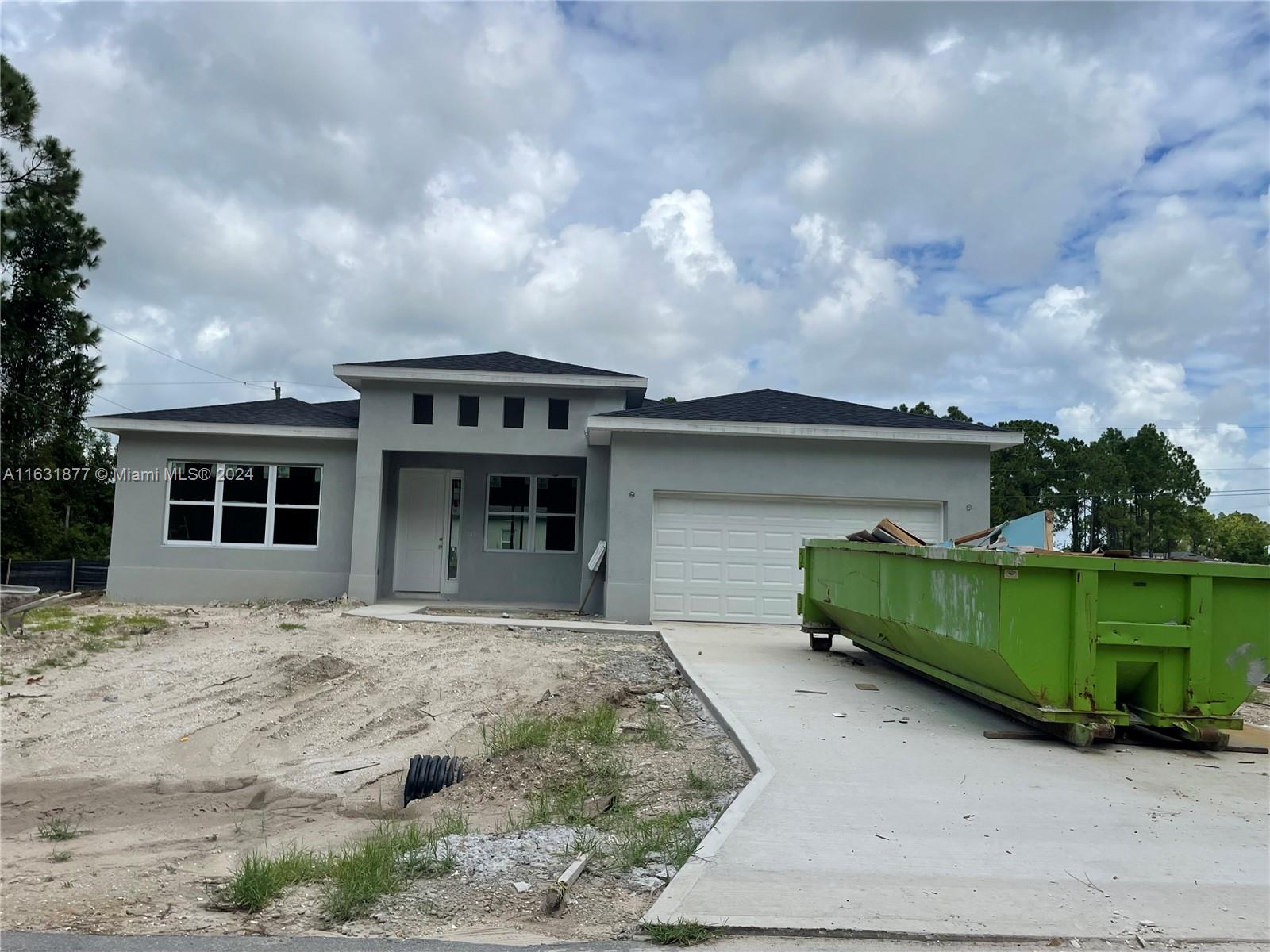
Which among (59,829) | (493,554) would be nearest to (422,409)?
(493,554)

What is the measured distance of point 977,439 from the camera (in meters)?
15.9

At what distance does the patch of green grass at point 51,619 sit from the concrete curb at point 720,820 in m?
10.3

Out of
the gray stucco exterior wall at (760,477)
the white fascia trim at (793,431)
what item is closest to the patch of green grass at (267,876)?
the gray stucco exterior wall at (760,477)

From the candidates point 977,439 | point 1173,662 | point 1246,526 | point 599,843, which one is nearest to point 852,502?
point 977,439

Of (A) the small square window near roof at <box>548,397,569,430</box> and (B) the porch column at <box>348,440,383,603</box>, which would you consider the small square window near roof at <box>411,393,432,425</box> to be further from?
(A) the small square window near roof at <box>548,397,569,430</box>

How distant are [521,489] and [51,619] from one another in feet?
27.5

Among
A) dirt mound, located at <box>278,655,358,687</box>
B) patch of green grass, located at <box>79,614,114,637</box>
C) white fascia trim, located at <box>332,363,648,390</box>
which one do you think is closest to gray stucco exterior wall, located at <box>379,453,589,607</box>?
white fascia trim, located at <box>332,363,648,390</box>

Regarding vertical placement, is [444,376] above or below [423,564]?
above

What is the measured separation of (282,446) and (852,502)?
10848 mm

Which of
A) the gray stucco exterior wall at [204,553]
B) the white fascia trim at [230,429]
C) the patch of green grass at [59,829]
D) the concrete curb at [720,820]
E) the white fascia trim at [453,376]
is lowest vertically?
the patch of green grass at [59,829]

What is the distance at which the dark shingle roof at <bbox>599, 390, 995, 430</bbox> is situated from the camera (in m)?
15.9

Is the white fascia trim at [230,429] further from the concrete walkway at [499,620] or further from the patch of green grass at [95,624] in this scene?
the patch of green grass at [95,624]

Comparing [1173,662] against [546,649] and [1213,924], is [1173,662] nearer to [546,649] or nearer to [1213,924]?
[1213,924]

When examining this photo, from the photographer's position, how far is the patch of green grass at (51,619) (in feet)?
44.2
